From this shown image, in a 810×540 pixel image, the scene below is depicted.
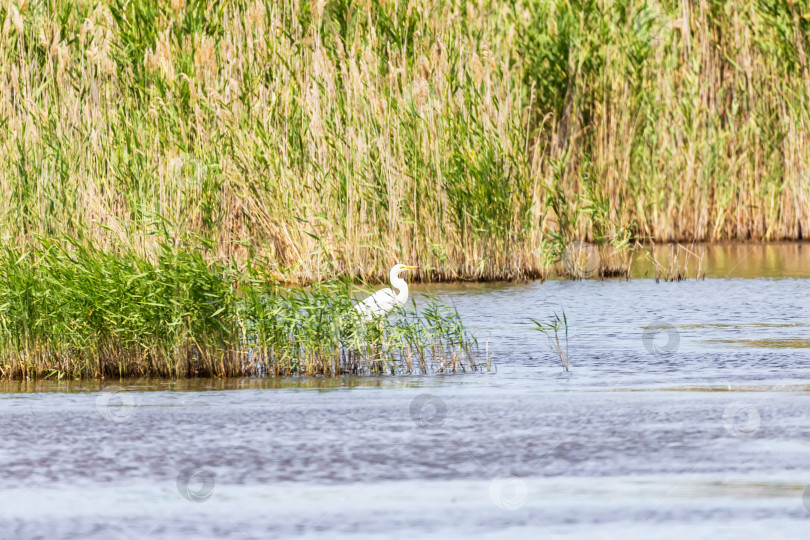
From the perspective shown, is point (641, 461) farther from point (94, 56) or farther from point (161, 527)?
point (94, 56)

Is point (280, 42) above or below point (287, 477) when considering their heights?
above

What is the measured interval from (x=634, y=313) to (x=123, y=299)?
3.99 metres

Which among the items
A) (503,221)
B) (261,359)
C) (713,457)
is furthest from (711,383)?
(503,221)

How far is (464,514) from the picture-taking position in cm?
482

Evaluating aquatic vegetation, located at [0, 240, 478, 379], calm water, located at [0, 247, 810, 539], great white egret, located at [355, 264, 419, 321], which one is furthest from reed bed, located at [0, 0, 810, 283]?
calm water, located at [0, 247, 810, 539]

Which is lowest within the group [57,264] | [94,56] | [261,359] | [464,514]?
[464,514]

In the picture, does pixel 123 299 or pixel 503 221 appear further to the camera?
pixel 503 221

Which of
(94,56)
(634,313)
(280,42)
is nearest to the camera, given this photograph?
(634,313)
